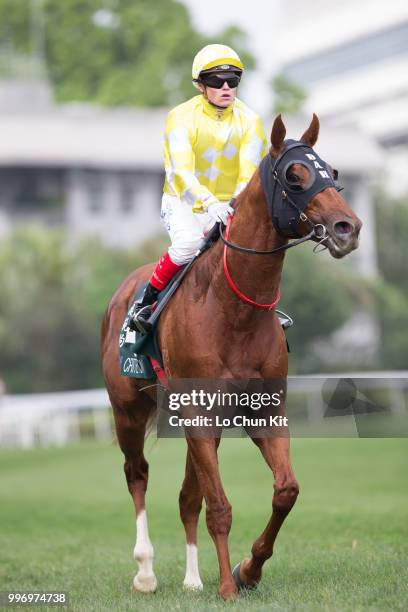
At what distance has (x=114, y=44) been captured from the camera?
48.5 m

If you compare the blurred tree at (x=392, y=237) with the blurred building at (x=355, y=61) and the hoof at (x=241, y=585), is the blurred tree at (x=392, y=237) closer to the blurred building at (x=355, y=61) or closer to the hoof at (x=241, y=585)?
the blurred building at (x=355, y=61)

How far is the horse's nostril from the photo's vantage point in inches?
220

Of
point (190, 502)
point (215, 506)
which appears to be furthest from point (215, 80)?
point (190, 502)

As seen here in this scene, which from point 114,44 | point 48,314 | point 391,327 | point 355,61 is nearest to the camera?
point 48,314

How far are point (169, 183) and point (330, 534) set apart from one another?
375 cm

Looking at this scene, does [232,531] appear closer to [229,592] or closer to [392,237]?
[229,592]

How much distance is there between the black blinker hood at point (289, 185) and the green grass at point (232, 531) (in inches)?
73.7

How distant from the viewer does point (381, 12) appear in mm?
63094

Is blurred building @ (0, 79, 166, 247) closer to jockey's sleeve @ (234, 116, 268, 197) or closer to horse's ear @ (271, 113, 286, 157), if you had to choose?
jockey's sleeve @ (234, 116, 268, 197)

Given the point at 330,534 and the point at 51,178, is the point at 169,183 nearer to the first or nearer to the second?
the point at 330,534

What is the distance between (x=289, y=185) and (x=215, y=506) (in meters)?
1.71

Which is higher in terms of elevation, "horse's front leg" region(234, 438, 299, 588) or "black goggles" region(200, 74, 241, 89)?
"black goggles" region(200, 74, 241, 89)

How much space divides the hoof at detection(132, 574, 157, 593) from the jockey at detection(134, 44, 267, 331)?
1491 mm

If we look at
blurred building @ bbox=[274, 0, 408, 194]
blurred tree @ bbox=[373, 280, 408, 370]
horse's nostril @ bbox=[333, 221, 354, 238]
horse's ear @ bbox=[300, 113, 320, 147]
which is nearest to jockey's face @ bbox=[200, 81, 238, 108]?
horse's ear @ bbox=[300, 113, 320, 147]
